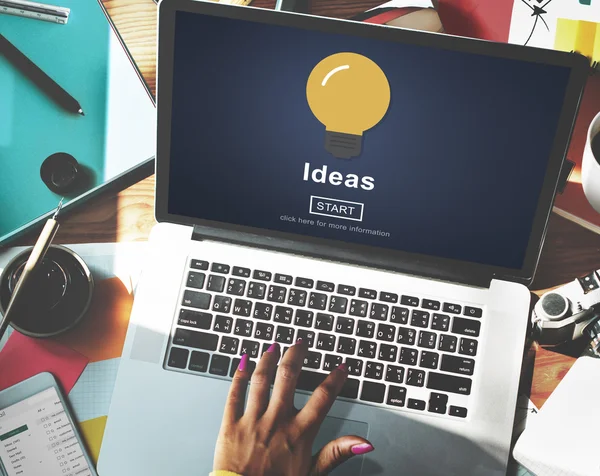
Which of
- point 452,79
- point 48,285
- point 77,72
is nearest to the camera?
point 452,79

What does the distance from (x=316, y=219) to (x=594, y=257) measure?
0.43m

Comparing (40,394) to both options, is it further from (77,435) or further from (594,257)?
(594,257)

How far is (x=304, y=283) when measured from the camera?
0.89 metres

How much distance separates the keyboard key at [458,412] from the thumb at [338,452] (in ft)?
0.39

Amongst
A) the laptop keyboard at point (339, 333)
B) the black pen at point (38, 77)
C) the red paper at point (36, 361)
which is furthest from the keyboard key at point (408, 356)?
the black pen at point (38, 77)

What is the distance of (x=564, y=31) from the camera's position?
94 cm

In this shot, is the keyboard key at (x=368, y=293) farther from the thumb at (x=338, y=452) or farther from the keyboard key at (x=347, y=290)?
the thumb at (x=338, y=452)

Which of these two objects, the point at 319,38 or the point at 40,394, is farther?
the point at 40,394

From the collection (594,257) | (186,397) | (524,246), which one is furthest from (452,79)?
(186,397)

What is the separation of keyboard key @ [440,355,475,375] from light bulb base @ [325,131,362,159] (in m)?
0.31

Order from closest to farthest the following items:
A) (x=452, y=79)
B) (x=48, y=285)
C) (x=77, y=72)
Answer: (x=452, y=79)
(x=48, y=285)
(x=77, y=72)

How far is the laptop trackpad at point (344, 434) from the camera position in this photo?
2.80 ft

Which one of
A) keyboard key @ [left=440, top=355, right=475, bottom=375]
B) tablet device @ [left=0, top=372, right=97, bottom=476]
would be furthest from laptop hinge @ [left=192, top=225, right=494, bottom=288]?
tablet device @ [left=0, top=372, right=97, bottom=476]

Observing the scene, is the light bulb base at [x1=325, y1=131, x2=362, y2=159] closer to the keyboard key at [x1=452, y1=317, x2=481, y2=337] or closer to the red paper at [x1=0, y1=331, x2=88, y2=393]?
the keyboard key at [x1=452, y1=317, x2=481, y2=337]
